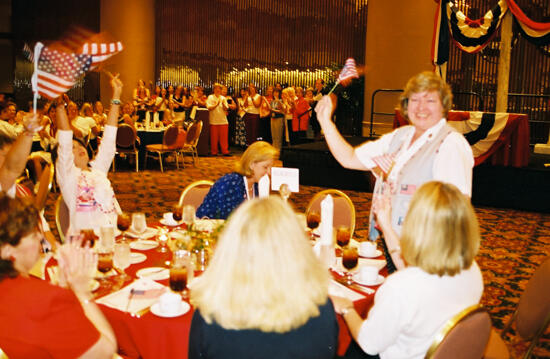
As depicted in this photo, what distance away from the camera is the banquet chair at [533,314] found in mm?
2414

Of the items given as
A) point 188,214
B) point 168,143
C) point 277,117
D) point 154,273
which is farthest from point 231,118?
point 154,273

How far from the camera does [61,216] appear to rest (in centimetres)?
341

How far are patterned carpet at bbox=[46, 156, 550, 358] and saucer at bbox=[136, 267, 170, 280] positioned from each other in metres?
2.23

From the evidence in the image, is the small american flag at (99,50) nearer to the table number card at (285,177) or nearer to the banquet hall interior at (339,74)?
the banquet hall interior at (339,74)

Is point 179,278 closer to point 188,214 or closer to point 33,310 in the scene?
Result: point 33,310

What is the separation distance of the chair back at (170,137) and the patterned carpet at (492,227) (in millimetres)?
529

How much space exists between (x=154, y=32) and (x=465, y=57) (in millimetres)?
9344

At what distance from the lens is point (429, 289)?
1756 mm

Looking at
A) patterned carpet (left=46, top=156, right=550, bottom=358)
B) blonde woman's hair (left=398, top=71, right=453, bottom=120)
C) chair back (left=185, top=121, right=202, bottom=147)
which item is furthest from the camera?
chair back (left=185, top=121, right=202, bottom=147)

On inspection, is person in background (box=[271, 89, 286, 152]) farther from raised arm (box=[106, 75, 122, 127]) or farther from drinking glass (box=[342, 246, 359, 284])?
drinking glass (box=[342, 246, 359, 284])

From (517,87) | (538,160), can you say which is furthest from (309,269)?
(517,87)

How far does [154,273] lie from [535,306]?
70.4 inches

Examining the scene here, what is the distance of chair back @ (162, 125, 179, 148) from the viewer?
9633 mm

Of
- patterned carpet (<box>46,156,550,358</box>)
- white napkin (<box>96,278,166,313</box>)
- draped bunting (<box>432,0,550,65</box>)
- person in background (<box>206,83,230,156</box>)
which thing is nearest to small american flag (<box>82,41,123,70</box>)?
white napkin (<box>96,278,166,313</box>)
